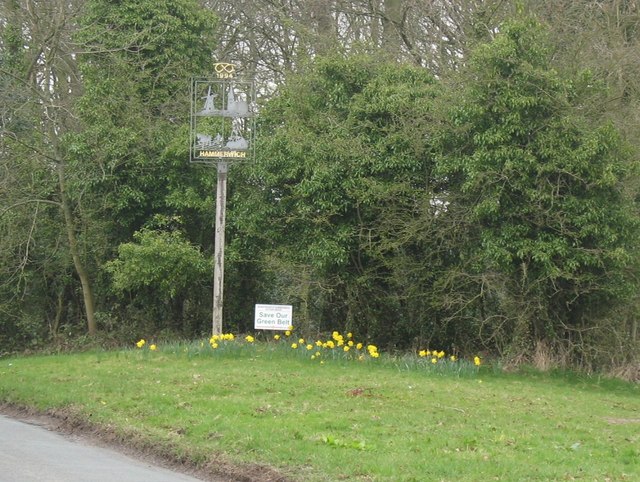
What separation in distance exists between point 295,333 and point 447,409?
9982 mm

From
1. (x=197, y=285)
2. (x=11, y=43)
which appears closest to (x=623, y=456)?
(x=197, y=285)

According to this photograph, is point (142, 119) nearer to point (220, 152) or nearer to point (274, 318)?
point (220, 152)

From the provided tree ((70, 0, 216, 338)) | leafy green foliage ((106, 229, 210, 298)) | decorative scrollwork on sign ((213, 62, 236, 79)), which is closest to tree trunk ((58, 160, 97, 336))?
tree ((70, 0, 216, 338))

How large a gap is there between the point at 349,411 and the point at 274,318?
25.2ft

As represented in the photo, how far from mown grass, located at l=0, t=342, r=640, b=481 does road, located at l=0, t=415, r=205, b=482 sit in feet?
1.75

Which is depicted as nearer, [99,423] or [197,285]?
[99,423]

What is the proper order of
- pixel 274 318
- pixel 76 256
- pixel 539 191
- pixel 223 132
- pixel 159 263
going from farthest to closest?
pixel 76 256, pixel 159 263, pixel 223 132, pixel 274 318, pixel 539 191

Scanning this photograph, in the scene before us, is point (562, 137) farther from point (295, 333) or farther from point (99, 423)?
point (99, 423)

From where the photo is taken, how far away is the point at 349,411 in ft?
A: 39.8

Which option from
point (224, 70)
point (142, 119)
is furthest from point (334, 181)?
point (142, 119)

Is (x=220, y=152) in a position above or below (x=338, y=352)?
above

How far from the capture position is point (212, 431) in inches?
419

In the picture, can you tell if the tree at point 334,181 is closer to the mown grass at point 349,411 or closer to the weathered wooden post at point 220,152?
the weathered wooden post at point 220,152

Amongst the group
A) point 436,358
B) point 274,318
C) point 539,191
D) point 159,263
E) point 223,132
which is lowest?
point 436,358
